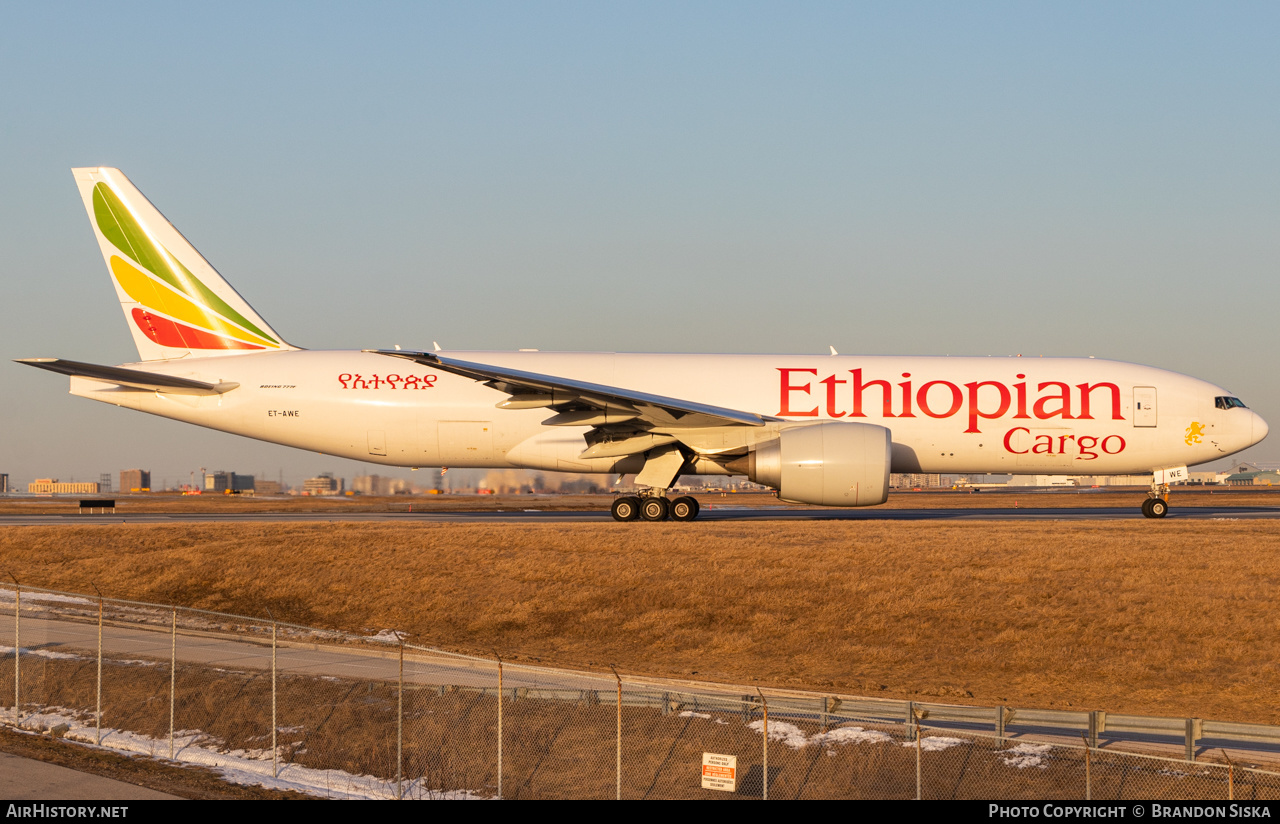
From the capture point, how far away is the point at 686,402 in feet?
85.4

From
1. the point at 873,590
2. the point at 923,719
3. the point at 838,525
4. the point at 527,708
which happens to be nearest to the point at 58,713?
the point at 527,708

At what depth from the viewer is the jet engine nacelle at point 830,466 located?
77.1 ft

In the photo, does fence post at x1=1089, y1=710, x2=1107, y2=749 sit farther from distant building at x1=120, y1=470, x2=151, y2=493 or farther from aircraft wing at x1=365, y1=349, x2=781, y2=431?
distant building at x1=120, y1=470, x2=151, y2=493

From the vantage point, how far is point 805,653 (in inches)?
688

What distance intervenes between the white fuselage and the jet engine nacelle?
2.84 m

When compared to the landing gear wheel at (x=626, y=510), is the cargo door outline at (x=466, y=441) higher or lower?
higher

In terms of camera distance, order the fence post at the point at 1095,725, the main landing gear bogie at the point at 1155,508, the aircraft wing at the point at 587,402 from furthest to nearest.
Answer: the main landing gear bogie at the point at 1155,508, the aircraft wing at the point at 587,402, the fence post at the point at 1095,725

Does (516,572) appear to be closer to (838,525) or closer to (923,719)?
(838,525)

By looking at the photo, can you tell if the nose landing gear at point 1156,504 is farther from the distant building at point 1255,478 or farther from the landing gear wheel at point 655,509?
the distant building at point 1255,478

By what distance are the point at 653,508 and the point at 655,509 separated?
6cm

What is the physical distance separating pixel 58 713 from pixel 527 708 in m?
6.31

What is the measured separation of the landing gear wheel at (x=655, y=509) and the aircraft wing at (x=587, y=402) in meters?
1.94

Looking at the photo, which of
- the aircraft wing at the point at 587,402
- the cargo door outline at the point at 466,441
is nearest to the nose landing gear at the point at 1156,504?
the aircraft wing at the point at 587,402

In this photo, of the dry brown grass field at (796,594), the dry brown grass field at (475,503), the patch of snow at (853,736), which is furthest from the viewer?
the dry brown grass field at (475,503)
